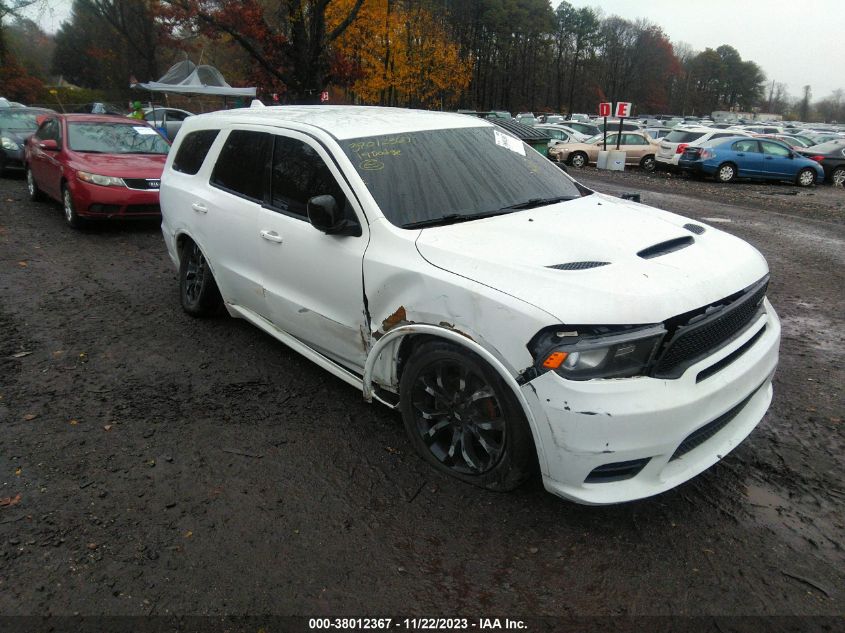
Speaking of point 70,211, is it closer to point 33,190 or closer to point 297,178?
point 33,190

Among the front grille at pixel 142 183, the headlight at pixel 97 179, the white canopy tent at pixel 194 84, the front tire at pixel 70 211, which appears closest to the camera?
the headlight at pixel 97 179

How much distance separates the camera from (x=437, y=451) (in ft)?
10.6

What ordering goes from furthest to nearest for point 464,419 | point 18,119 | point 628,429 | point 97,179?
point 18,119, point 97,179, point 464,419, point 628,429

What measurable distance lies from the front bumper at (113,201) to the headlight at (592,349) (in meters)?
7.78

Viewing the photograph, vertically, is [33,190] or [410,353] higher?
[33,190]

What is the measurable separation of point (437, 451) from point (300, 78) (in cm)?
1993

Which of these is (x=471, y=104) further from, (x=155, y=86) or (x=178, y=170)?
(x=178, y=170)

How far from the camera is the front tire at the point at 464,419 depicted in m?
2.79

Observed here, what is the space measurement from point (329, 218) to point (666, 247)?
1.78 metres

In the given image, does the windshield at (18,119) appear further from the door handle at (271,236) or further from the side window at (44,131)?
the door handle at (271,236)

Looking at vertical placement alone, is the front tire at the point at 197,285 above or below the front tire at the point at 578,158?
below

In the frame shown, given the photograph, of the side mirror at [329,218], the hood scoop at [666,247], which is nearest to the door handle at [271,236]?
→ the side mirror at [329,218]

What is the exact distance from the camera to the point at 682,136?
20.9m

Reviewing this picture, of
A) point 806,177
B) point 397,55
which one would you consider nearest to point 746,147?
point 806,177
